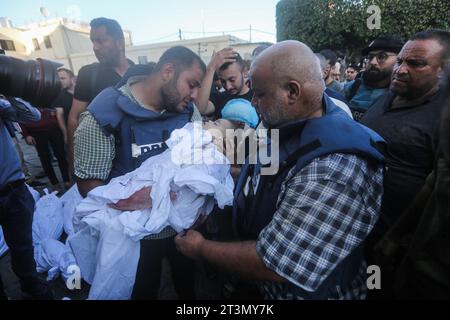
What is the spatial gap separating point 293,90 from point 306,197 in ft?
1.59

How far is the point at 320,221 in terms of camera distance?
95 cm

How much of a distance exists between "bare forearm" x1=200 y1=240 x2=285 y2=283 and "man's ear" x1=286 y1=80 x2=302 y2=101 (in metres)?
0.65

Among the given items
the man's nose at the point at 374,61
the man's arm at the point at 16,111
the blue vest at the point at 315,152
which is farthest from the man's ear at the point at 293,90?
the man's nose at the point at 374,61

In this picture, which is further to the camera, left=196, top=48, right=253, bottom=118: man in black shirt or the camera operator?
left=196, top=48, right=253, bottom=118: man in black shirt

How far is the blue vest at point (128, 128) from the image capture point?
5.36 feet

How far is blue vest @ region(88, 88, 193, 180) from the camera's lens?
5.36 ft

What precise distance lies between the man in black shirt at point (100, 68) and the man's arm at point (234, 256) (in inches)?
89.2

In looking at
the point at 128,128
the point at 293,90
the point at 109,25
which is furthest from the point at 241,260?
the point at 109,25

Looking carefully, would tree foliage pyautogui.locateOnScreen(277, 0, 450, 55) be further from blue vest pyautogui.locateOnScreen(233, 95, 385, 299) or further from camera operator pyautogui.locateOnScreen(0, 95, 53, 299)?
camera operator pyautogui.locateOnScreen(0, 95, 53, 299)

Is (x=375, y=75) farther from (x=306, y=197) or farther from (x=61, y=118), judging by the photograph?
(x=61, y=118)

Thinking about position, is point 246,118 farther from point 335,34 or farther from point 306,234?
point 335,34

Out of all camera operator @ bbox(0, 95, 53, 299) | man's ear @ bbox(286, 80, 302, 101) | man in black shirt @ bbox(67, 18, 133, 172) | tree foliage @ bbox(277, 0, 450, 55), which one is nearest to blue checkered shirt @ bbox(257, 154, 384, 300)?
man's ear @ bbox(286, 80, 302, 101)

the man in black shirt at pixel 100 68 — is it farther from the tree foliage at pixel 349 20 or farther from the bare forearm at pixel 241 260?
the tree foliage at pixel 349 20

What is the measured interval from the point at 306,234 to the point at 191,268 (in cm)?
130
